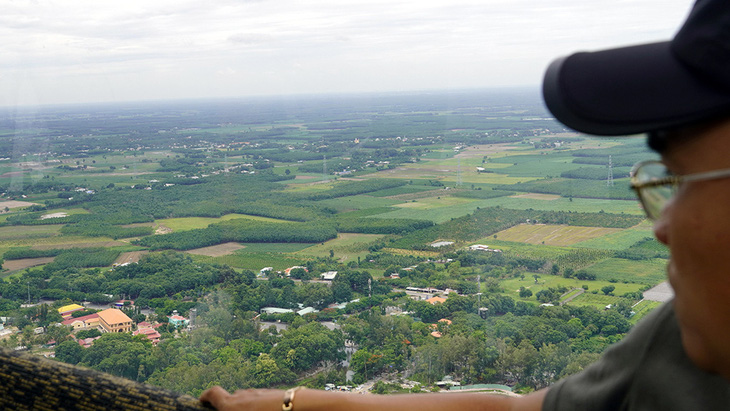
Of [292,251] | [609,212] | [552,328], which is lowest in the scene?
[292,251]

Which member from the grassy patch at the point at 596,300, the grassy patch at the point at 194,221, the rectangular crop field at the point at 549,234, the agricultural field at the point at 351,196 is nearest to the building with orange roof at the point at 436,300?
the agricultural field at the point at 351,196

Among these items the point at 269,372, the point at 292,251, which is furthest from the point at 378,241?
the point at 269,372

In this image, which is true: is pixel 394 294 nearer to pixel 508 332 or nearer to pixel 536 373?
pixel 508 332

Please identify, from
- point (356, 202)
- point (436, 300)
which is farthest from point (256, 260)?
point (356, 202)

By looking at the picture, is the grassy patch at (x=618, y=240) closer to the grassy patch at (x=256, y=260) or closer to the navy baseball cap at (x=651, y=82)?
the grassy patch at (x=256, y=260)

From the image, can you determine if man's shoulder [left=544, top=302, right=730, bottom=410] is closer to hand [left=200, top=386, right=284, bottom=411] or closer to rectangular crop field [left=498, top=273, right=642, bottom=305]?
hand [left=200, top=386, right=284, bottom=411]

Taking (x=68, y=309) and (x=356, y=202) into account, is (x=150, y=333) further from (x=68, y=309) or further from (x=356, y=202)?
(x=356, y=202)

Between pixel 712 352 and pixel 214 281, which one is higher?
pixel 712 352
